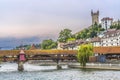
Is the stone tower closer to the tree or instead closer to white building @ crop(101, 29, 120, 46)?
the tree

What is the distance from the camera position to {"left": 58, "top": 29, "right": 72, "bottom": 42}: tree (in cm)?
14550

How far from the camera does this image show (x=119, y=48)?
82312mm

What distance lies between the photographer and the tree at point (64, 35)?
477ft

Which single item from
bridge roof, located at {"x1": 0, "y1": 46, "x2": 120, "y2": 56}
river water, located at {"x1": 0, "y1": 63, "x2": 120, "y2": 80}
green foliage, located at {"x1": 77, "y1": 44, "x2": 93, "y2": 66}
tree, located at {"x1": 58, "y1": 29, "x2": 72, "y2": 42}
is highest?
tree, located at {"x1": 58, "y1": 29, "x2": 72, "y2": 42}

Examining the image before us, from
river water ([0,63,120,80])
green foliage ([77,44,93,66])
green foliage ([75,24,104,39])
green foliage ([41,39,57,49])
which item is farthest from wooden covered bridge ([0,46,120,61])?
green foliage ([41,39,57,49])

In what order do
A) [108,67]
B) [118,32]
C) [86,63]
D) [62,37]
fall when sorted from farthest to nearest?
[62,37] → [118,32] → [86,63] → [108,67]

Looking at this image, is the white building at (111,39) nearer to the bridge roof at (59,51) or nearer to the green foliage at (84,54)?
the bridge roof at (59,51)

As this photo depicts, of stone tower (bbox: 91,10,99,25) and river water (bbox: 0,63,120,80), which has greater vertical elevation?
stone tower (bbox: 91,10,99,25)

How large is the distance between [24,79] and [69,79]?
570 cm

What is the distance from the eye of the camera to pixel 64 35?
491 ft

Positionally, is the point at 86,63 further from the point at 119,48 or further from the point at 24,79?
the point at 24,79

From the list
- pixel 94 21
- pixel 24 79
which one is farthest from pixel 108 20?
pixel 24 79

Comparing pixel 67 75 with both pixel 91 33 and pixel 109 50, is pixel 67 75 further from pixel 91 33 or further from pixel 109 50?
pixel 91 33

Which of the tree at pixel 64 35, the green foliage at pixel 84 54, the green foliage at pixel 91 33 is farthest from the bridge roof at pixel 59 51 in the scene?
the green foliage at pixel 91 33
